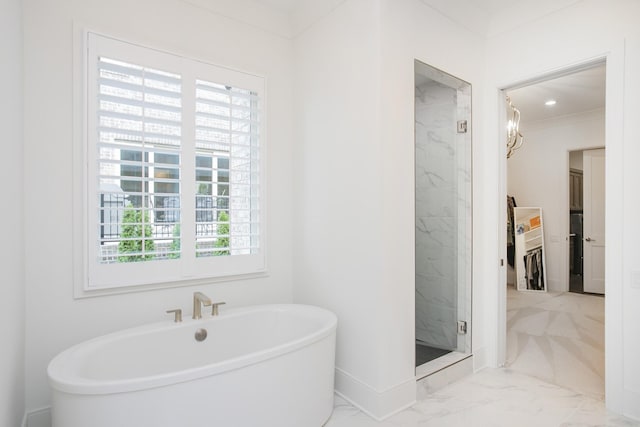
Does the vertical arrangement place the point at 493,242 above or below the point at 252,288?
above

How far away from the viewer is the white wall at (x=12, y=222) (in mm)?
1410

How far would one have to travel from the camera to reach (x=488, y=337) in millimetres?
2902

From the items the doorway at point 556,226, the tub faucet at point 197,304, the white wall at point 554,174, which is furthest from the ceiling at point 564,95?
the tub faucet at point 197,304

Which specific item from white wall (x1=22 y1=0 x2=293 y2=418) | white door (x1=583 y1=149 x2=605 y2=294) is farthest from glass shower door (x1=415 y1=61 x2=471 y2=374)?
white door (x1=583 y1=149 x2=605 y2=294)

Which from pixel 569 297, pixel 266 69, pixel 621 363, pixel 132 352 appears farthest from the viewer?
pixel 569 297

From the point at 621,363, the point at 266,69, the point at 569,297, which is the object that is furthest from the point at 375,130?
the point at 569,297

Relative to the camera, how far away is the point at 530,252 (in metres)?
6.10

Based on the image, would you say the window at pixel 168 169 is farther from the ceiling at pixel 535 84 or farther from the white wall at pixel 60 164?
the ceiling at pixel 535 84

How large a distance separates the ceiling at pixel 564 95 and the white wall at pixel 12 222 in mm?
4164

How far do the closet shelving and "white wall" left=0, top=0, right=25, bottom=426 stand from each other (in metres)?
6.60

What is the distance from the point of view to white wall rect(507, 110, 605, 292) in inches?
225

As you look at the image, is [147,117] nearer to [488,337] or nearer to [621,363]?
[488,337]

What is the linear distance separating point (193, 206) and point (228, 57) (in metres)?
1.15

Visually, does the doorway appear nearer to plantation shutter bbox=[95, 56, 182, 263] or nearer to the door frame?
the door frame
